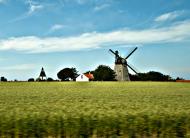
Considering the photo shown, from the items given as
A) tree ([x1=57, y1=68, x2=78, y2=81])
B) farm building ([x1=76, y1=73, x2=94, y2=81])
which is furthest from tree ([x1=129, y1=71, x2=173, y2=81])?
tree ([x1=57, y1=68, x2=78, y2=81])

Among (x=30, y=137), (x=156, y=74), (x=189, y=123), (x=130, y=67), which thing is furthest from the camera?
(x=156, y=74)

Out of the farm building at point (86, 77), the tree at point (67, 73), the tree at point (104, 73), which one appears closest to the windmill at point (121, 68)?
the tree at point (104, 73)

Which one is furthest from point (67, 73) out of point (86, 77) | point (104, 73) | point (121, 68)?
point (121, 68)

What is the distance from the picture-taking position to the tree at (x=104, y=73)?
13932 cm

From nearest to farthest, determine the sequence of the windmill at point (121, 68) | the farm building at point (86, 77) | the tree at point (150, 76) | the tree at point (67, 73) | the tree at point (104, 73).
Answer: the windmill at point (121, 68)
the tree at point (150, 76)
the tree at point (104, 73)
the farm building at point (86, 77)
the tree at point (67, 73)

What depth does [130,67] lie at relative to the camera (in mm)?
132500

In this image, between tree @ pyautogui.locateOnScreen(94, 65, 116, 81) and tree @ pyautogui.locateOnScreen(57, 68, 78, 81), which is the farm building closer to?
tree @ pyautogui.locateOnScreen(94, 65, 116, 81)

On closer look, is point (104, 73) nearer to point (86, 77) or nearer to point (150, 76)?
point (86, 77)

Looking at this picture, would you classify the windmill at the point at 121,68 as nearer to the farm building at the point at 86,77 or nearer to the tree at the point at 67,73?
the farm building at the point at 86,77

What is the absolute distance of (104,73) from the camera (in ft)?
465

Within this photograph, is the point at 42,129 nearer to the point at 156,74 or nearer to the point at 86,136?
the point at 86,136

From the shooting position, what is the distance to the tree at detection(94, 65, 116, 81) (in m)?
139

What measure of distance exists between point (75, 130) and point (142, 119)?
9.89 feet

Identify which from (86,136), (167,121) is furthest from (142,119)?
(86,136)
